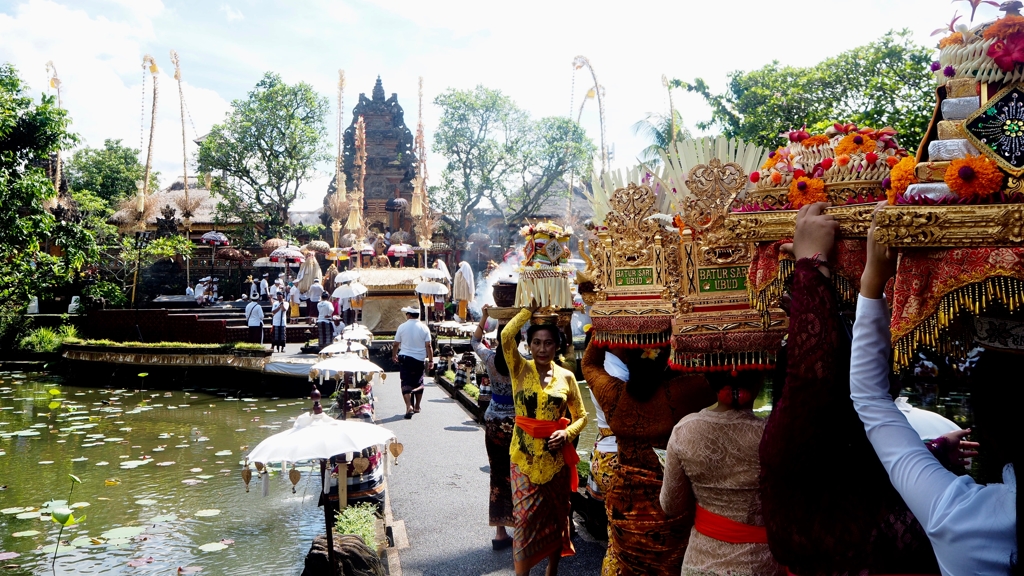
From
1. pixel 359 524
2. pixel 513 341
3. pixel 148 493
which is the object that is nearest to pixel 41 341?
pixel 148 493

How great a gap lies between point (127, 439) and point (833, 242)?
11916 mm

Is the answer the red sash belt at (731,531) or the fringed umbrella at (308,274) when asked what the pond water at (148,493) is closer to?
the red sash belt at (731,531)

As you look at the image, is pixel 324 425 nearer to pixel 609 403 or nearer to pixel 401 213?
pixel 609 403

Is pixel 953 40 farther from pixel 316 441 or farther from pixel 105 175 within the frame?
pixel 105 175

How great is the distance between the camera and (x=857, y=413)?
1.89 m

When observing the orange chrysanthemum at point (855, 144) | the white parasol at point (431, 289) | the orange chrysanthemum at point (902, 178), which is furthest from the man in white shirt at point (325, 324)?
the orange chrysanthemum at point (902, 178)

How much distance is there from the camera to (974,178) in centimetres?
158

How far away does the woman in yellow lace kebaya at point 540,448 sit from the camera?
4.40m

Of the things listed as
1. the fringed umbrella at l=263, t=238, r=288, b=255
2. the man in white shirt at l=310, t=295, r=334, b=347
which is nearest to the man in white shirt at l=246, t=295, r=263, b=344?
the man in white shirt at l=310, t=295, r=334, b=347

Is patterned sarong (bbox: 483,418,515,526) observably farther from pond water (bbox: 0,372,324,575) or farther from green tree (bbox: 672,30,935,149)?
green tree (bbox: 672,30,935,149)

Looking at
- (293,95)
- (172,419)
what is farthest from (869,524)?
(293,95)

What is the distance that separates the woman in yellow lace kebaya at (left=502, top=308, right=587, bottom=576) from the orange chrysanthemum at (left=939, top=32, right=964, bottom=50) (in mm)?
2885

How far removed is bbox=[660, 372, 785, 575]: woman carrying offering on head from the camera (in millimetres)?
2656

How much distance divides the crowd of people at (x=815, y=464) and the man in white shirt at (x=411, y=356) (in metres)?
8.22
